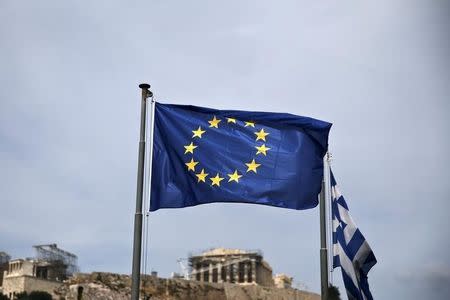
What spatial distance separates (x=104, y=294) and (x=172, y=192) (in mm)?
40742

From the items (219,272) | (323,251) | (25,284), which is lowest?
(323,251)

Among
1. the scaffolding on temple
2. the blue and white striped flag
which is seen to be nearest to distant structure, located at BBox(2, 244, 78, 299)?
the scaffolding on temple

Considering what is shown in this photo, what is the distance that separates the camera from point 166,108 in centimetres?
888

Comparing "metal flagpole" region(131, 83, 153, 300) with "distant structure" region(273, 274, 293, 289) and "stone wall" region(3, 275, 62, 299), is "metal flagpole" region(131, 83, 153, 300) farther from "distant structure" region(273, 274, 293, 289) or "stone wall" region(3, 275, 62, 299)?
"distant structure" region(273, 274, 293, 289)

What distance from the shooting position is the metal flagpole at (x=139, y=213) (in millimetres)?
7746

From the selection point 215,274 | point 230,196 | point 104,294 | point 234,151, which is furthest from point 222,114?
point 215,274

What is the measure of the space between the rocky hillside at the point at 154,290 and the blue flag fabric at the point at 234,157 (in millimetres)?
39130

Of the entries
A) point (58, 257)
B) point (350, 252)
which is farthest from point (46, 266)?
point (350, 252)

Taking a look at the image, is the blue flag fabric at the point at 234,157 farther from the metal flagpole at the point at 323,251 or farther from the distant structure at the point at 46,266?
the distant structure at the point at 46,266

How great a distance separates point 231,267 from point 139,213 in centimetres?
10070

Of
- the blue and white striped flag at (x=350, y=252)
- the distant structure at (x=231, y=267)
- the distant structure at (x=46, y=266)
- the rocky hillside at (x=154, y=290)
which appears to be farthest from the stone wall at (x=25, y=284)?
the blue and white striped flag at (x=350, y=252)

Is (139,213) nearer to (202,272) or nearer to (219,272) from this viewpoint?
(219,272)

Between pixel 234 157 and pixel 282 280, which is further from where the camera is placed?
pixel 282 280

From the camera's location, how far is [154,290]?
166ft
